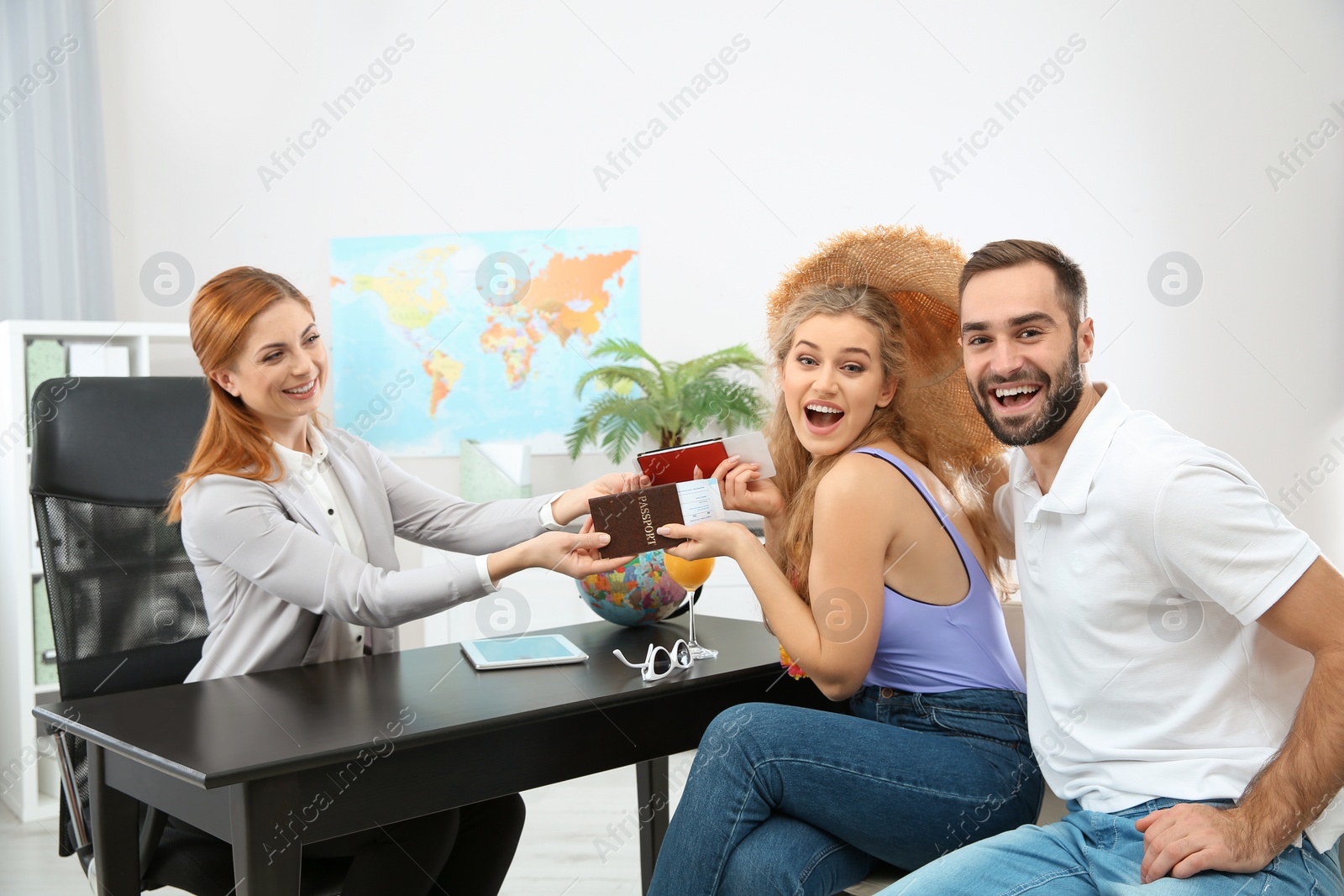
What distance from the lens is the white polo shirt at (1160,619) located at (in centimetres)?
133

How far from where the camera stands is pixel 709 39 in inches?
202

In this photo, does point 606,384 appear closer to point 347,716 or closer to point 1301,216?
point 1301,216

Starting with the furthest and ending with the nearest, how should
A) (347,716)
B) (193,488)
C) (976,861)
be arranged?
(193,488), (347,716), (976,861)

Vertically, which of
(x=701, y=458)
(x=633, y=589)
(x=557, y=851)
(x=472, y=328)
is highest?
(x=472, y=328)

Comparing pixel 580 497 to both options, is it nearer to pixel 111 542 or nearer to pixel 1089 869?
pixel 111 542

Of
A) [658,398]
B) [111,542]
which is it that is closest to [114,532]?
[111,542]

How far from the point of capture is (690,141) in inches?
203

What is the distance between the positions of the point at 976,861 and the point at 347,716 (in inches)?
37.4

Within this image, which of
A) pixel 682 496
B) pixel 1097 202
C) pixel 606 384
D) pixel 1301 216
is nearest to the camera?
pixel 682 496

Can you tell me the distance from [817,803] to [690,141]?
13.5 ft

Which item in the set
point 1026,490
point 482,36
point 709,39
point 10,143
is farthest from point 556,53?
point 1026,490

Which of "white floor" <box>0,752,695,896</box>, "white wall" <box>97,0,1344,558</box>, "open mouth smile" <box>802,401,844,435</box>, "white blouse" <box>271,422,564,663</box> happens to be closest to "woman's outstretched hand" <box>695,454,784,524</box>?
"open mouth smile" <box>802,401,844,435</box>

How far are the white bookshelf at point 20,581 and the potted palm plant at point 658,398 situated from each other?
1979 mm

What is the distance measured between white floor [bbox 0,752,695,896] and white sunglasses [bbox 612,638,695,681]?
139 cm
